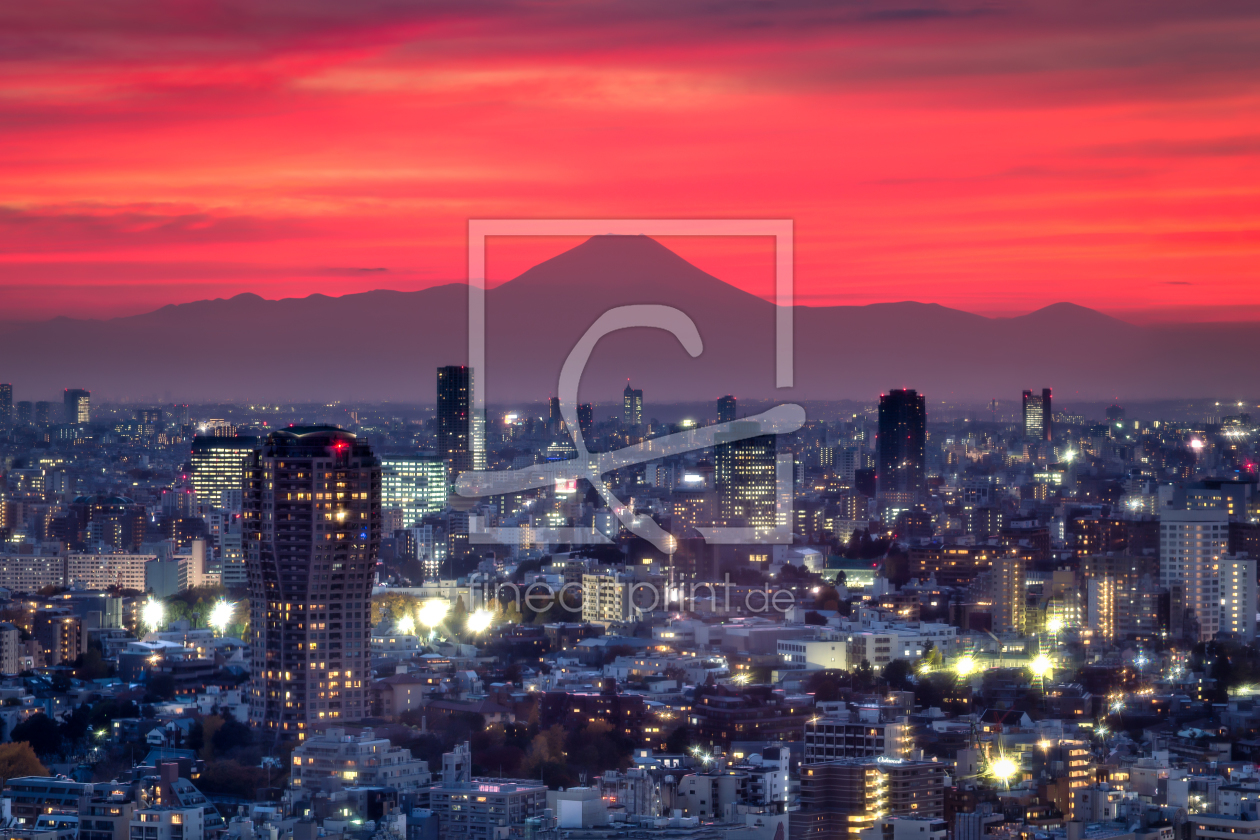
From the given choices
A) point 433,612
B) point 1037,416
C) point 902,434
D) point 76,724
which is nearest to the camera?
point 76,724

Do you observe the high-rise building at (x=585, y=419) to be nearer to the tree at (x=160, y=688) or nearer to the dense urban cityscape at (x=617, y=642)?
the dense urban cityscape at (x=617, y=642)

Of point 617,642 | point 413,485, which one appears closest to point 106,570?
point 413,485

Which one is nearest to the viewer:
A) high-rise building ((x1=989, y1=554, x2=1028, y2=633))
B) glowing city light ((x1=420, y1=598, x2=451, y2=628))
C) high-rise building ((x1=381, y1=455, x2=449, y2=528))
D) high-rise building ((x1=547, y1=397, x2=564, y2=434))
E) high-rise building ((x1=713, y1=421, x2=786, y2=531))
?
glowing city light ((x1=420, y1=598, x2=451, y2=628))

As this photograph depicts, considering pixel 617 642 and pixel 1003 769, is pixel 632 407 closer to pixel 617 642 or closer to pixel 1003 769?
pixel 617 642

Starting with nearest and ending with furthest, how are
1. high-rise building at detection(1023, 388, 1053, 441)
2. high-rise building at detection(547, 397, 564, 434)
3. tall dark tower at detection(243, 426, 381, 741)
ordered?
1. tall dark tower at detection(243, 426, 381, 741)
2. high-rise building at detection(547, 397, 564, 434)
3. high-rise building at detection(1023, 388, 1053, 441)

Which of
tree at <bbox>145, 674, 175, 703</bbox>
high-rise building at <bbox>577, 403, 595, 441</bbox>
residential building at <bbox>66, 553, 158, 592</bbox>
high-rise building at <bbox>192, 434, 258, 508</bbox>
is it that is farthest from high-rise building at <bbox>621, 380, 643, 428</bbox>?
tree at <bbox>145, 674, 175, 703</bbox>

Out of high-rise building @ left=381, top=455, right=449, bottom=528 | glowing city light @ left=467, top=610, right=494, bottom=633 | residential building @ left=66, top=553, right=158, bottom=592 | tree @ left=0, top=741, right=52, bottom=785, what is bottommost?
tree @ left=0, top=741, right=52, bottom=785

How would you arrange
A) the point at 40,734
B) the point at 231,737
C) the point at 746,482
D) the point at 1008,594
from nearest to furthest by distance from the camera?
the point at 231,737, the point at 40,734, the point at 1008,594, the point at 746,482

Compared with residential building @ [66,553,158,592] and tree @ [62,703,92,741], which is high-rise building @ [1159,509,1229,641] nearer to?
tree @ [62,703,92,741]
